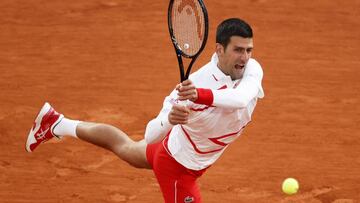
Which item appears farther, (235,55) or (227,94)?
(235,55)

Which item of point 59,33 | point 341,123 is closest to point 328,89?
point 341,123

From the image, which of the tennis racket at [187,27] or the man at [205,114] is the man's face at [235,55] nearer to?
the man at [205,114]

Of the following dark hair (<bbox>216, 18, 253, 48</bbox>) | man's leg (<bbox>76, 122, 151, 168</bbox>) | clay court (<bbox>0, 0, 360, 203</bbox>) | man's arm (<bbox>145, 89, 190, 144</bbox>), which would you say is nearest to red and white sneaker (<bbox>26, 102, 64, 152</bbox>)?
man's leg (<bbox>76, 122, 151, 168</bbox>)

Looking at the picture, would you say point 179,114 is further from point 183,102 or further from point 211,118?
point 211,118

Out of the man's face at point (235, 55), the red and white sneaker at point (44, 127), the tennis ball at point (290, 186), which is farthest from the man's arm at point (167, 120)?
the tennis ball at point (290, 186)

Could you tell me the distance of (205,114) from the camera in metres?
6.29

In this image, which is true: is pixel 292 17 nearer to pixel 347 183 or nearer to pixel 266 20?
pixel 266 20

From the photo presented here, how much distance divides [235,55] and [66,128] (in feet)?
8.00

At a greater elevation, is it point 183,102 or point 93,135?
point 183,102

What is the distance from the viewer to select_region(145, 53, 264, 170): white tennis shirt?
6021 mm

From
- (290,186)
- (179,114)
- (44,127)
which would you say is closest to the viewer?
(179,114)

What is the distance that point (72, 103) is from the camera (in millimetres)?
10570

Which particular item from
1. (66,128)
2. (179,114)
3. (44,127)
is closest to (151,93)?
(44,127)

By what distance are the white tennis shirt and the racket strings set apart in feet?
0.85
